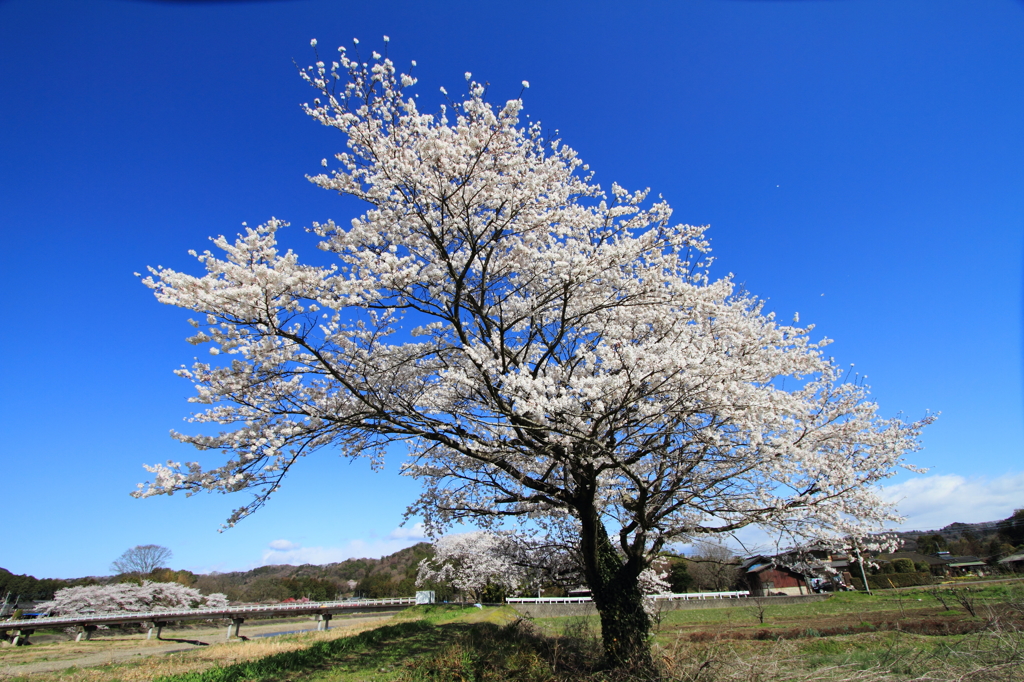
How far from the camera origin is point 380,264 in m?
6.28

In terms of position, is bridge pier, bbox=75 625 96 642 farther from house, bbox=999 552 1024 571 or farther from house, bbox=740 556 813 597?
house, bbox=999 552 1024 571

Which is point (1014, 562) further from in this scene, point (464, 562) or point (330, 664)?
point (330, 664)

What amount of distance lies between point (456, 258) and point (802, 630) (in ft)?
68.5

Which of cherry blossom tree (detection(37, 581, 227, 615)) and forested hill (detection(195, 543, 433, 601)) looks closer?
cherry blossom tree (detection(37, 581, 227, 615))

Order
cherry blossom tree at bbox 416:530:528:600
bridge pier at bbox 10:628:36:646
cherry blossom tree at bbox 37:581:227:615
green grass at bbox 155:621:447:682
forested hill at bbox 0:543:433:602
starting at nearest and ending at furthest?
green grass at bbox 155:621:447:682 → bridge pier at bbox 10:628:36:646 → cherry blossom tree at bbox 416:530:528:600 → cherry blossom tree at bbox 37:581:227:615 → forested hill at bbox 0:543:433:602

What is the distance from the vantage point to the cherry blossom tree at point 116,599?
30953mm

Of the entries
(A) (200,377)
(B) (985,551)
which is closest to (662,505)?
(A) (200,377)

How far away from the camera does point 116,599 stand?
1219 inches

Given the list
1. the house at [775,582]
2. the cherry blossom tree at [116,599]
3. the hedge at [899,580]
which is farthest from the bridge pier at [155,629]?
the hedge at [899,580]

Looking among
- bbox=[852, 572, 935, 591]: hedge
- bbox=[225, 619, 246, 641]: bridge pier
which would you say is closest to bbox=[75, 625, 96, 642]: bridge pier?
bbox=[225, 619, 246, 641]: bridge pier

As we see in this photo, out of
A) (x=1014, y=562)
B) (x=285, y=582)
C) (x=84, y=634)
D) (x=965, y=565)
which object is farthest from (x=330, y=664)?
(x=965, y=565)

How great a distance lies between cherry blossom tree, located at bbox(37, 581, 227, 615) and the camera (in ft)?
102

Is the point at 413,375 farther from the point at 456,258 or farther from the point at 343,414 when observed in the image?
the point at 456,258

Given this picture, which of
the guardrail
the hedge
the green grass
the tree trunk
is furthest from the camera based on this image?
the hedge
